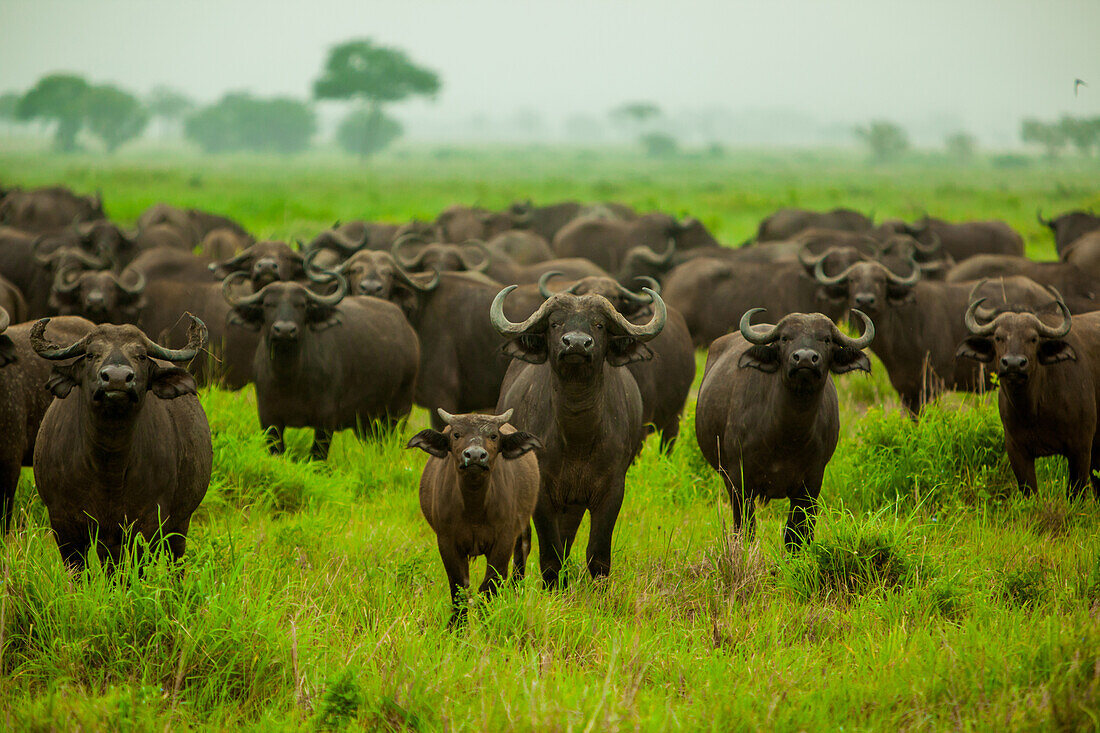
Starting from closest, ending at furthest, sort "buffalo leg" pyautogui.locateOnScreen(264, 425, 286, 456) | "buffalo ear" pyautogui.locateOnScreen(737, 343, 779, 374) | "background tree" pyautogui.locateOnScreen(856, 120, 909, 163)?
"buffalo ear" pyautogui.locateOnScreen(737, 343, 779, 374), "buffalo leg" pyautogui.locateOnScreen(264, 425, 286, 456), "background tree" pyautogui.locateOnScreen(856, 120, 909, 163)

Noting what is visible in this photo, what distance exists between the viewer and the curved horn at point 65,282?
11430mm

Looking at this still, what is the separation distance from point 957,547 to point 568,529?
252cm

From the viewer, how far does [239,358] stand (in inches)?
430

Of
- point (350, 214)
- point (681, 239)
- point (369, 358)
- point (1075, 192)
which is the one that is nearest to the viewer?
point (369, 358)

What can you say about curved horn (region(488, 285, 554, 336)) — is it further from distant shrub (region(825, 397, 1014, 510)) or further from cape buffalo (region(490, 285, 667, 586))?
distant shrub (region(825, 397, 1014, 510))

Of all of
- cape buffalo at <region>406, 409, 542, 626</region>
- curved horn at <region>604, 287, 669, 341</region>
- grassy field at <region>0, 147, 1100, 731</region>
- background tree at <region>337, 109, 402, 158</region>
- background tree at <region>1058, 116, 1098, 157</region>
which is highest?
background tree at <region>337, 109, 402, 158</region>

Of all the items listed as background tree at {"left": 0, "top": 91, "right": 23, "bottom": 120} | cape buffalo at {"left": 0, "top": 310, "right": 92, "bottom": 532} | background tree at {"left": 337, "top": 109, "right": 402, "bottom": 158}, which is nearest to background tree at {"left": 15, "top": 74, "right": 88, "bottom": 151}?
background tree at {"left": 0, "top": 91, "right": 23, "bottom": 120}

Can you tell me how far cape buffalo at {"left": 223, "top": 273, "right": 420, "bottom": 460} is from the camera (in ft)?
28.3

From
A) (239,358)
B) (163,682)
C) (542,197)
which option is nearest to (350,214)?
(542,197)

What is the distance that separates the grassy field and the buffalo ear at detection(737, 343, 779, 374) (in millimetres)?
985

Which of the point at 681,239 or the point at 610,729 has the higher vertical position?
the point at 681,239

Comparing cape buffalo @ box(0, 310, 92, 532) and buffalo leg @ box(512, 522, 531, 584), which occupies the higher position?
cape buffalo @ box(0, 310, 92, 532)

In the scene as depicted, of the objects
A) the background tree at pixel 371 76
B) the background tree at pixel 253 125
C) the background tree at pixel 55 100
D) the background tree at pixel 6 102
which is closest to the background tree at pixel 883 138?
the background tree at pixel 371 76

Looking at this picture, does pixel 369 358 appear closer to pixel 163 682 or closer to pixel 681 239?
pixel 163 682
